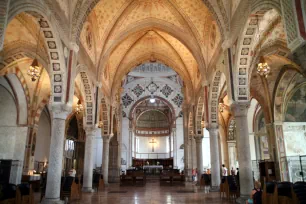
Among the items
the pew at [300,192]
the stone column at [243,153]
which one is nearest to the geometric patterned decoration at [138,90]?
the stone column at [243,153]

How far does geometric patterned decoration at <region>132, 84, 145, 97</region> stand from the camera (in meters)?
33.6

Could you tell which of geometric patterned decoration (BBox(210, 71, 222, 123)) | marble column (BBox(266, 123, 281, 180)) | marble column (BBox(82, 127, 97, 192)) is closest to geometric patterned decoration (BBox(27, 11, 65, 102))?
marble column (BBox(82, 127, 97, 192))

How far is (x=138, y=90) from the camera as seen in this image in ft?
111

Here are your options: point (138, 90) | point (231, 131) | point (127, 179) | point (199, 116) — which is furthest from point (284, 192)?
point (138, 90)

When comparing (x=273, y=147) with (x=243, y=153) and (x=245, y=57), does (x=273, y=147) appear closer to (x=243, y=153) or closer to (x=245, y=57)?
(x=243, y=153)

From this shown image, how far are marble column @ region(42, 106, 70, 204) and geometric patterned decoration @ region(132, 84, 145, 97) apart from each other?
77.6ft

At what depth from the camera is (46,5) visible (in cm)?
870

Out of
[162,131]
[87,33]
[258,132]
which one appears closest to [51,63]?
[87,33]

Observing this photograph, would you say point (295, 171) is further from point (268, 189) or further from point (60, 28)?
point (60, 28)

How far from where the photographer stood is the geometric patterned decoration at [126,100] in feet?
110

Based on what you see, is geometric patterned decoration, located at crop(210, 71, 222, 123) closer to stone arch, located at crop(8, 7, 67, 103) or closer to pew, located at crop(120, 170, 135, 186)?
stone arch, located at crop(8, 7, 67, 103)

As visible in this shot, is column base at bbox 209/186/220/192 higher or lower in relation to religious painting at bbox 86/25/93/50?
lower

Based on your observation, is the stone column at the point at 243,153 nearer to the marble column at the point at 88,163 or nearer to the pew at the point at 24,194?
the pew at the point at 24,194

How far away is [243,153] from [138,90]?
24.8m
